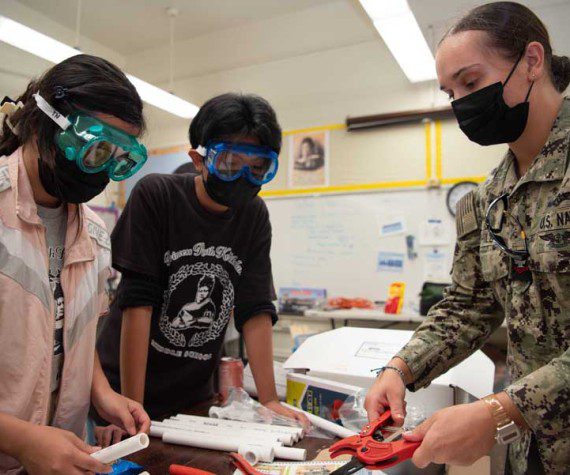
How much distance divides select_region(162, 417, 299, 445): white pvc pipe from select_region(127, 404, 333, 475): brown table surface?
4cm

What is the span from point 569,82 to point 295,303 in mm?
4234

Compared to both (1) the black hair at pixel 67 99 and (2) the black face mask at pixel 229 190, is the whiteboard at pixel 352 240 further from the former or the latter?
(1) the black hair at pixel 67 99

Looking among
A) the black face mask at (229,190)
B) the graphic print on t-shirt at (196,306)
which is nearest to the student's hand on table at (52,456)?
the graphic print on t-shirt at (196,306)

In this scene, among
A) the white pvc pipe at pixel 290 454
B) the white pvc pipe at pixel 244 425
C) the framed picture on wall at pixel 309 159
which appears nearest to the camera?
the white pvc pipe at pixel 290 454

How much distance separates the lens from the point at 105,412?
3.78ft

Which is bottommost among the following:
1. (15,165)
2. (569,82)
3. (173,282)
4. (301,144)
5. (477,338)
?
(477,338)

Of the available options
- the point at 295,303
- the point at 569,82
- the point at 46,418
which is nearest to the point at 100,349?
the point at 46,418

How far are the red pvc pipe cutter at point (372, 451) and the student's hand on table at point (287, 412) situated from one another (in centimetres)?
33

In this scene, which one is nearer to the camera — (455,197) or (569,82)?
(569,82)

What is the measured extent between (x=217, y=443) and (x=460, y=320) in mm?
678

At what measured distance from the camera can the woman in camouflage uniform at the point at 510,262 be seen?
0.82 m

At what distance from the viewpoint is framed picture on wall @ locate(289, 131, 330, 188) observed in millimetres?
5199

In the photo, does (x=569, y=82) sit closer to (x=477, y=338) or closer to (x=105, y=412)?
(x=477, y=338)

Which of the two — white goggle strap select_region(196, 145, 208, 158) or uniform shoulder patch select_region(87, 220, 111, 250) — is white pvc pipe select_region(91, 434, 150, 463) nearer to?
uniform shoulder patch select_region(87, 220, 111, 250)
